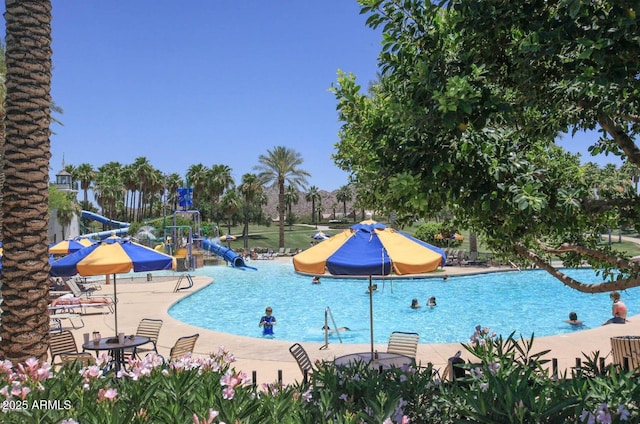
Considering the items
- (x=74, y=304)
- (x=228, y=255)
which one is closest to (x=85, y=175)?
(x=228, y=255)

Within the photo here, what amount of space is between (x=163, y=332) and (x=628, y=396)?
40.2ft

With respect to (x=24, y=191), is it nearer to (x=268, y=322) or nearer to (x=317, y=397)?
(x=317, y=397)

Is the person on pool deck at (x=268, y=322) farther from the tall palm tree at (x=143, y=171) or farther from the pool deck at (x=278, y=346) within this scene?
the tall palm tree at (x=143, y=171)

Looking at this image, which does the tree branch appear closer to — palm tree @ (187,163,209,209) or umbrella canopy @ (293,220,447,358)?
umbrella canopy @ (293,220,447,358)

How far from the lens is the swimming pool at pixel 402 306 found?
18.2 m

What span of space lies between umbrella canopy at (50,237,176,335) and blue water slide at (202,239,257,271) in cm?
2772

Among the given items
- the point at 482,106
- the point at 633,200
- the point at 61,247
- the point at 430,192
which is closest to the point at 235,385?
the point at 430,192

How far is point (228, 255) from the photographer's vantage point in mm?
41281

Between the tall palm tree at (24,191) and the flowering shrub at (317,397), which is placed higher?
the tall palm tree at (24,191)

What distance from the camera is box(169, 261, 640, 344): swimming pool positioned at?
18156mm

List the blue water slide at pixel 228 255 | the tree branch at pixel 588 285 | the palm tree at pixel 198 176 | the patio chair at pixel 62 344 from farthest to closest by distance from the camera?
the palm tree at pixel 198 176
the blue water slide at pixel 228 255
the patio chair at pixel 62 344
the tree branch at pixel 588 285

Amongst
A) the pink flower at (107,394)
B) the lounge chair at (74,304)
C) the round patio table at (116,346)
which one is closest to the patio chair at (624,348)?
the pink flower at (107,394)

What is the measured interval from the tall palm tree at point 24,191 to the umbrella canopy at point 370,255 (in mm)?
3814

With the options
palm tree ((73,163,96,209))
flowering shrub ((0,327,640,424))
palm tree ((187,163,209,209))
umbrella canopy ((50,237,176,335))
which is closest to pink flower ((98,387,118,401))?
flowering shrub ((0,327,640,424))
